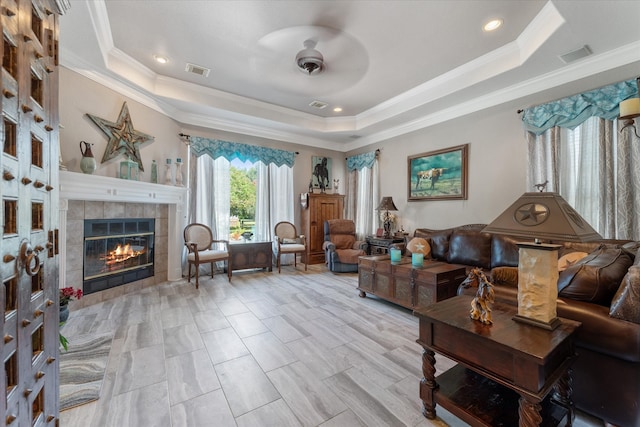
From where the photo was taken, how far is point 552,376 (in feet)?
3.85

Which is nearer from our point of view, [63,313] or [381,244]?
[63,313]

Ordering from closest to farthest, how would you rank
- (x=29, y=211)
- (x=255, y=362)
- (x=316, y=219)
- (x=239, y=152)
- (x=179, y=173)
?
(x=29, y=211)
(x=255, y=362)
(x=179, y=173)
(x=239, y=152)
(x=316, y=219)

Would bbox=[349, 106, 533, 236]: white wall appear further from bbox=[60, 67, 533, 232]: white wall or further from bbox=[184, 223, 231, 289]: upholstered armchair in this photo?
bbox=[184, 223, 231, 289]: upholstered armchair

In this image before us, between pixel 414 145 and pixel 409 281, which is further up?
pixel 414 145

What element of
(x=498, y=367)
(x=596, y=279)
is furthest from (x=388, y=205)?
(x=498, y=367)

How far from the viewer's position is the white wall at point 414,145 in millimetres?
3168

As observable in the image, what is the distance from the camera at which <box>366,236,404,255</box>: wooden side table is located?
4.73m

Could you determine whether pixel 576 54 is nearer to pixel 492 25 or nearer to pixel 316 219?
pixel 492 25

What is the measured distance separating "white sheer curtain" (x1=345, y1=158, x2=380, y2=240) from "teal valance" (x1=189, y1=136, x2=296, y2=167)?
156 cm

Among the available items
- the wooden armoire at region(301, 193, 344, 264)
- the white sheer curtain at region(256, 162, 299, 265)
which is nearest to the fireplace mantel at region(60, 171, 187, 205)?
the white sheer curtain at region(256, 162, 299, 265)

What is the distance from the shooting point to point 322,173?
20.1ft

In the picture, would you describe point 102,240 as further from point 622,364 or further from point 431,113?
point 431,113

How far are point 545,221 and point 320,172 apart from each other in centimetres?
506

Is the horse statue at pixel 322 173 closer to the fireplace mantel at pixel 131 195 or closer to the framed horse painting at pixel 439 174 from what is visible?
the framed horse painting at pixel 439 174
